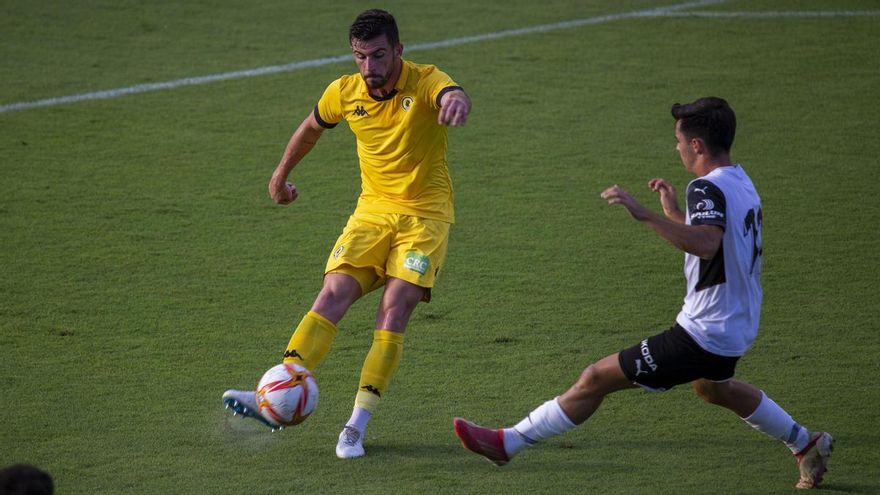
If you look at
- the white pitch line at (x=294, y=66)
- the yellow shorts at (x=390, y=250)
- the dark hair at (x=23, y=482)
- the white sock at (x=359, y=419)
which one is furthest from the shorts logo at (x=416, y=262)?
the white pitch line at (x=294, y=66)

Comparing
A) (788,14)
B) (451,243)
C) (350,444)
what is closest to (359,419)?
(350,444)

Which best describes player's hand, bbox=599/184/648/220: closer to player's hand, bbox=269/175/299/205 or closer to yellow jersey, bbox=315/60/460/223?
yellow jersey, bbox=315/60/460/223

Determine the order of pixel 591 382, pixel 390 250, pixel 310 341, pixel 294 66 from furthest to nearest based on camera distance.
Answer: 1. pixel 294 66
2. pixel 390 250
3. pixel 310 341
4. pixel 591 382

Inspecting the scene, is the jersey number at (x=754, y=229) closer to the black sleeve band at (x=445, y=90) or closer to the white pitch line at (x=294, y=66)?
the black sleeve band at (x=445, y=90)

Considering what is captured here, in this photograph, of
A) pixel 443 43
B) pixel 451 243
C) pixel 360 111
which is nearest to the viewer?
pixel 360 111

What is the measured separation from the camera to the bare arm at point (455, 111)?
533 centimetres


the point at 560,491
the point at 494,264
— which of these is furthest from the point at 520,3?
the point at 560,491

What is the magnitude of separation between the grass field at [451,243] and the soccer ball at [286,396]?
0.31 m

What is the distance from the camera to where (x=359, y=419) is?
5.71 metres

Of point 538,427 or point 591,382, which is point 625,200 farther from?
point 538,427

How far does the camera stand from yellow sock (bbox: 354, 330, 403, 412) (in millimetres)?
5746

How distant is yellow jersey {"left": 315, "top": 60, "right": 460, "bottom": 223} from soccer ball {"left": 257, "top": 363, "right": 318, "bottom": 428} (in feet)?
3.49

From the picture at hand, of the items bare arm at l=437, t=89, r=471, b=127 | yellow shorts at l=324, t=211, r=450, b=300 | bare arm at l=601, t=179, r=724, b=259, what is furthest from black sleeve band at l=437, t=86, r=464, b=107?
bare arm at l=601, t=179, r=724, b=259

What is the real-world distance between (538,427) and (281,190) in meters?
1.84
